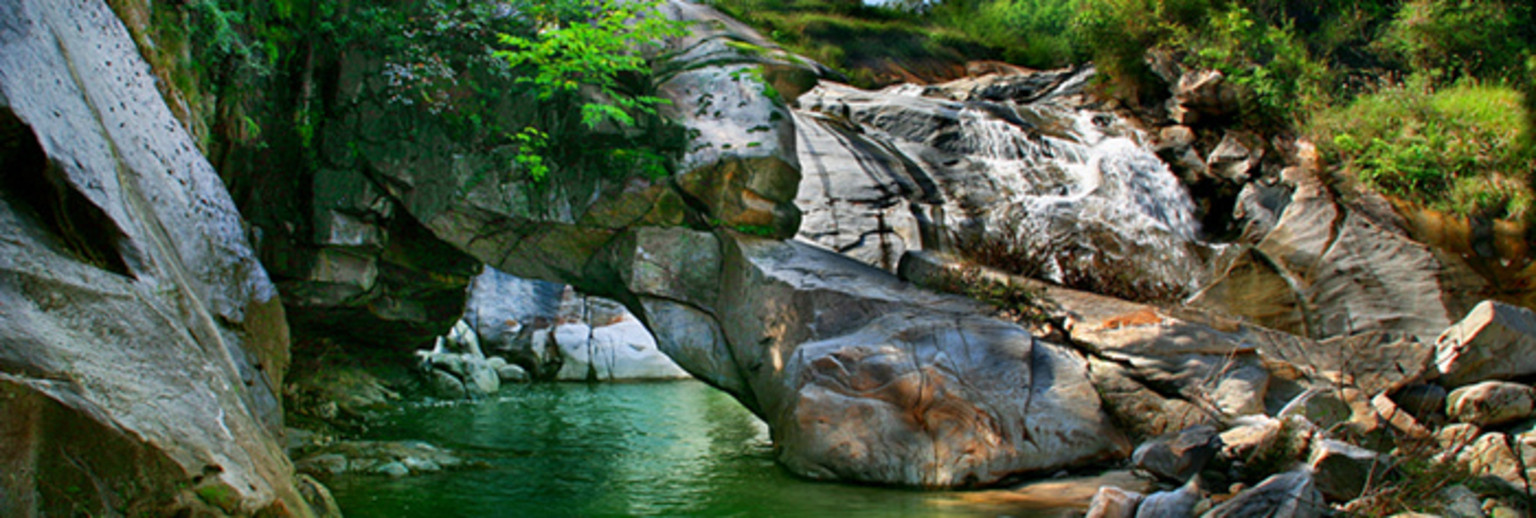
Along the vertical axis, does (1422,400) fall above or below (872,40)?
below

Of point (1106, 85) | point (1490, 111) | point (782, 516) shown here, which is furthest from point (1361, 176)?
point (782, 516)

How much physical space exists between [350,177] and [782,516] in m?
5.95

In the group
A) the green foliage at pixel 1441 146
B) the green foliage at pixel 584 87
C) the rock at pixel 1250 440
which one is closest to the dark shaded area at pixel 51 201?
the green foliage at pixel 584 87

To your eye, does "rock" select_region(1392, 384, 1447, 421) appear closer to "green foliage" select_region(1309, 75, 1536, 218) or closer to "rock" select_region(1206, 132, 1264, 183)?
"green foliage" select_region(1309, 75, 1536, 218)

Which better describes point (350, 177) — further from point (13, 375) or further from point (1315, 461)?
point (1315, 461)

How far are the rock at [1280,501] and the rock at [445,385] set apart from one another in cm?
1219

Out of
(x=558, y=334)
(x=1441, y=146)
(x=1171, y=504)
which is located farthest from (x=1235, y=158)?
(x=558, y=334)

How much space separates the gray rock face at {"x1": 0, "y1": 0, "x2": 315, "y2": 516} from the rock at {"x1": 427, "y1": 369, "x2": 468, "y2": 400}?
967 cm

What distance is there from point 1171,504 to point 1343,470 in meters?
1.22

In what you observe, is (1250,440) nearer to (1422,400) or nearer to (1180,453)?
(1180,453)

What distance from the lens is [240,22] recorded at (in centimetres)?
717

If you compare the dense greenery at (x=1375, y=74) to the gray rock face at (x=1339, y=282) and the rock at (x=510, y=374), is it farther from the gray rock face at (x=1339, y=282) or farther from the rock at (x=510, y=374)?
the rock at (x=510, y=374)

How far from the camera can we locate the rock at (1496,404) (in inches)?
245

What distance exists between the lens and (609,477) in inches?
280
